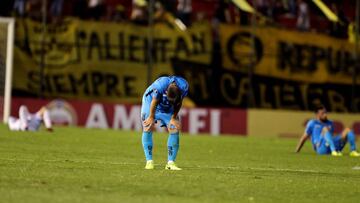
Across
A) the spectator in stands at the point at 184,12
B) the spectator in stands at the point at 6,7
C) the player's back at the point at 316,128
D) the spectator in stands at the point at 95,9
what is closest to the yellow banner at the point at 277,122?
the spectator in stands at the point at 184,12

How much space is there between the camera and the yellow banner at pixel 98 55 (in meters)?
37.8

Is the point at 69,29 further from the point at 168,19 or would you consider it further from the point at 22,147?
the point at 22,147

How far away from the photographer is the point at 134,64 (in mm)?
39281

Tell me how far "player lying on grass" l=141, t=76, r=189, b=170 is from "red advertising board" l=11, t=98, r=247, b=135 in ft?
62.8

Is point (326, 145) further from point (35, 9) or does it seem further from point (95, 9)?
point (35, 9)

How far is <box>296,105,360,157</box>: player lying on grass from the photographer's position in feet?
89.8

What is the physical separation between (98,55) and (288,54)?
7.68 m

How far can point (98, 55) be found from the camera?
38.8 metres

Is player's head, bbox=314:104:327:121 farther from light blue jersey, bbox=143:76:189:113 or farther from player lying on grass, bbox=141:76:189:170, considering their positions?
light blue jersey, bbox=143:76:189:113

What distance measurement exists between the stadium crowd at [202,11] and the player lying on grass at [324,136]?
13.1 m

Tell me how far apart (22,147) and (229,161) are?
4933 millimetres

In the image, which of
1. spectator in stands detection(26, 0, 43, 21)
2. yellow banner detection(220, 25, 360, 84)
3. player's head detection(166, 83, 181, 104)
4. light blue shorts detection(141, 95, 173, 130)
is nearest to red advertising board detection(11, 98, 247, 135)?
yellow banner detection(220, 25, 360, 84)

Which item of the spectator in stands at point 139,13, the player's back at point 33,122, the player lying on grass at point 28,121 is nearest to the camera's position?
the player lying on grass at point 28,121

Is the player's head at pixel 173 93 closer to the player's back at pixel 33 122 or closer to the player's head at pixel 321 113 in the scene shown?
the player's head at pixel 321 113
